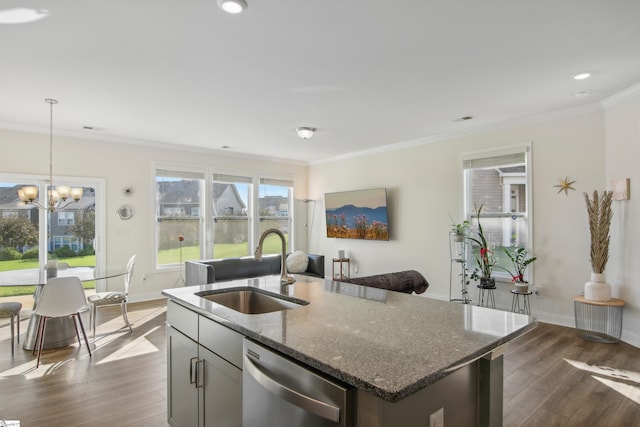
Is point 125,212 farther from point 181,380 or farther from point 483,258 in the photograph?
point 483,258

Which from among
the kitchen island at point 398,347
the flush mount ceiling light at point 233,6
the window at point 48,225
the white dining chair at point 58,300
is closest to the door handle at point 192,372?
the kitchen island at point 398,347

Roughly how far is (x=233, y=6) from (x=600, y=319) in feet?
15.2

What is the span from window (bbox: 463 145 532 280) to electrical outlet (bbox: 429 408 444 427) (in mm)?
4262

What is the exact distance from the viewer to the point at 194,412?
1900 millimetres

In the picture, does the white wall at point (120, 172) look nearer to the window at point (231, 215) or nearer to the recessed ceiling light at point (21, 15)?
the window at point (231, 215)

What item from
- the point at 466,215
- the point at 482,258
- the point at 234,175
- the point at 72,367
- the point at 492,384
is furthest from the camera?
the point at 234,175

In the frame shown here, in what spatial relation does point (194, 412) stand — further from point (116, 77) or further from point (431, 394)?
point (116, 77)

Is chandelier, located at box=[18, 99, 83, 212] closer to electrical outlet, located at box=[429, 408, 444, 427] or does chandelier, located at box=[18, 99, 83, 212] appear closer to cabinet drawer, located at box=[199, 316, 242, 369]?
cabinet drawer, located at box=[199, 316, 242, 369]

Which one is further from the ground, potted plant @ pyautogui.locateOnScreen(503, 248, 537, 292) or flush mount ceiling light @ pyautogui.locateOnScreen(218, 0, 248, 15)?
flush mount ceiling light @ pyautogui.locateOnScreen(218, 0, 248, 15)

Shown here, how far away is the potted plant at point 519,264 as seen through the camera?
4.48 metres

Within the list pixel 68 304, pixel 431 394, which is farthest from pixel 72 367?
pixel 431 394

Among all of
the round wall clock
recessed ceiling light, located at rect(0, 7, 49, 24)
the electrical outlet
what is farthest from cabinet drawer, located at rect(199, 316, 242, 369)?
the round wall clock

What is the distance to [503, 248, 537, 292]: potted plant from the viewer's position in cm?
448

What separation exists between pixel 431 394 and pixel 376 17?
2261 mm
